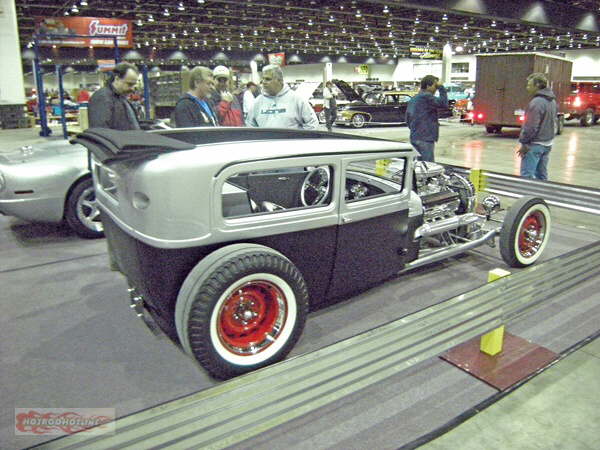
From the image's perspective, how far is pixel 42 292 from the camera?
11.0 feet

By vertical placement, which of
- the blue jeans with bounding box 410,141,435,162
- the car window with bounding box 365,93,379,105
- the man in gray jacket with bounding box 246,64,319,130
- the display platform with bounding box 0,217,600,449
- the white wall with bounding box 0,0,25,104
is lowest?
the display platform with bounding box 0,217,600,449

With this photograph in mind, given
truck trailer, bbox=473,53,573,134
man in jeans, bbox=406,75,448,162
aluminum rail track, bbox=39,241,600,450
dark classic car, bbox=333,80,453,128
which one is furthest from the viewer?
dark classic car, bbox=333,80,453,128

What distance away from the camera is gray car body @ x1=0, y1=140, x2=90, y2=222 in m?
4.01

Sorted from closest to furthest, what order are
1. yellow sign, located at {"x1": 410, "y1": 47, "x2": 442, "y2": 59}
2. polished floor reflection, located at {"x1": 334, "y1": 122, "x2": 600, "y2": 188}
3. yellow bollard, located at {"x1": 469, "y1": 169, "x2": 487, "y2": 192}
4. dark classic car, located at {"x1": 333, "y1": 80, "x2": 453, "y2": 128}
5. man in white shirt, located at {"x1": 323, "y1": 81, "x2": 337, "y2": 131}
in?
yellow bollard, located at {"x1": 469, "y1": 169, "x2": 487, "y2": 192} < polished floor reflection, located at {"x1": 334, "y1": 122, "x2": 600, "y2": 188} < man in white shirt, located at {"x1": 323, "y1": 81, "x2": 337, "y2": 131} < dark classic car, located at {"x1": 333, "y1": 80, "x2": 453, "y2": 128} < yellow sign, located at {"x1": 410, "y1": 47, "x2": 442, "y2": 59}

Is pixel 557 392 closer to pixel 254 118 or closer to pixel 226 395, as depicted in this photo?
pixel 226 395

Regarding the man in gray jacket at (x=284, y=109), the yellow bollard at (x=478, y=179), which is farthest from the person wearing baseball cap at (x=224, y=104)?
the yellow bollard at (x=478, y=179)

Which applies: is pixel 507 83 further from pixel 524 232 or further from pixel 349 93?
pixel 524 232

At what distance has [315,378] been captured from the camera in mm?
1734

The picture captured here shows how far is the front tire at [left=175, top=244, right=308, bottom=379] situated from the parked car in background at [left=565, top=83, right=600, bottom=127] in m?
18.8

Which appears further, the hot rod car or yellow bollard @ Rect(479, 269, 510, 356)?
yellow bollard @ Rect(479, 269, 510, 356)

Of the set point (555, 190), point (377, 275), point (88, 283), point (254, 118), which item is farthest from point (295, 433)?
point (254, 118)

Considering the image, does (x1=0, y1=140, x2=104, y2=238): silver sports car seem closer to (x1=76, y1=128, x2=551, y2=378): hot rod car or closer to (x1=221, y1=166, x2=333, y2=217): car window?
(x1=76, y1=128, x2=551, y2=378): hot rod car

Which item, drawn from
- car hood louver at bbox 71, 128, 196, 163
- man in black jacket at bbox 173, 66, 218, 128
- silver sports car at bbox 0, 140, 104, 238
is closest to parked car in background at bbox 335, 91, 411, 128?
man in black jacket at bbox 173, 66, 218, 128

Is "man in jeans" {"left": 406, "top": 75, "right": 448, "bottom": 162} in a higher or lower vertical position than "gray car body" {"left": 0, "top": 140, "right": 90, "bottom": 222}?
higher
